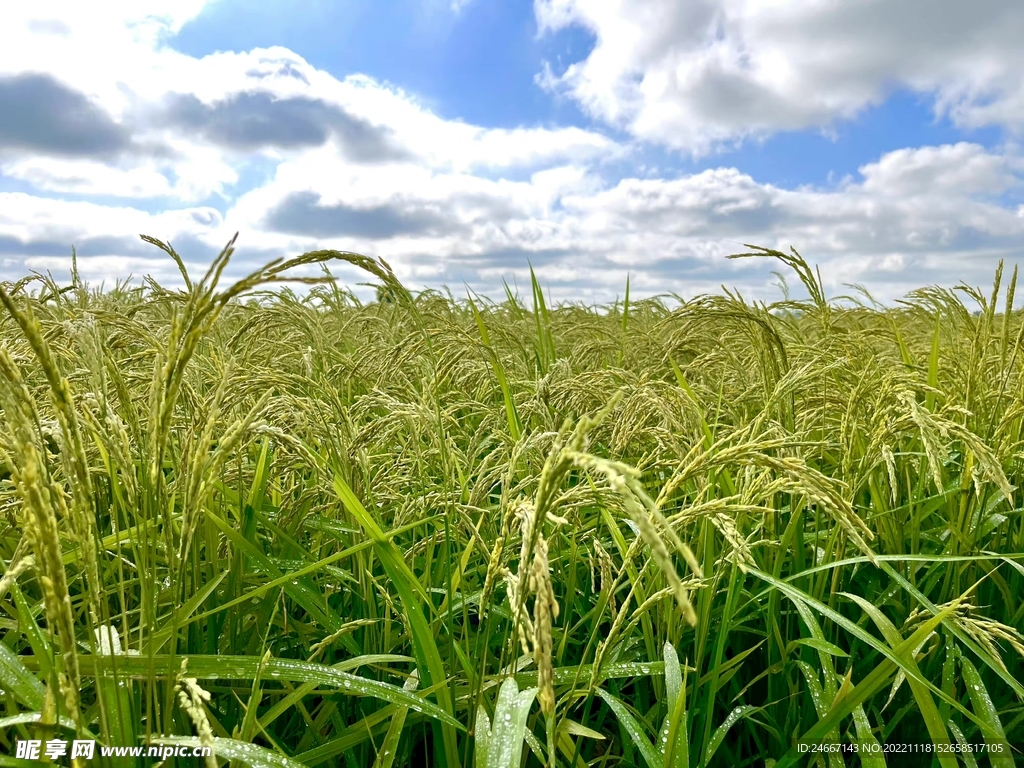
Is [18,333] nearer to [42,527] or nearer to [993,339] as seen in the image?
[42,527]

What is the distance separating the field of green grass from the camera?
945mm

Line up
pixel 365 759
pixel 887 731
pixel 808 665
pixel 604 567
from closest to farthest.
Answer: pixel 604 567 < pixel 365 759 < pixel 808 665 < pixel 887 731

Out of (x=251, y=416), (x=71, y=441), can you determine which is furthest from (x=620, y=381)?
(x=71, y=441)

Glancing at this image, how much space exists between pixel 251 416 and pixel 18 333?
8.44 ft

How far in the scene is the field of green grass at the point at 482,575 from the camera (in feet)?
3.10

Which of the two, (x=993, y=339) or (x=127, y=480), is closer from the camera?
(x=127, y=480)

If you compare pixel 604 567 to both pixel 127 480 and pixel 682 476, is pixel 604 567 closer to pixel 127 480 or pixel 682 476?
pixel 682 476

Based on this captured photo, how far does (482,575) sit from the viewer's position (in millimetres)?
2014

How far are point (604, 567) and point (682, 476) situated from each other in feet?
1.13

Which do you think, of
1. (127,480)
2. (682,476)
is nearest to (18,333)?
(127,480)

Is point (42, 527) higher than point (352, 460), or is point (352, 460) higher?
point (42, 527)

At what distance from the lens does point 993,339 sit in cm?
250

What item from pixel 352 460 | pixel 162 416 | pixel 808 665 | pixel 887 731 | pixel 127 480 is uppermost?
pixel 162 416

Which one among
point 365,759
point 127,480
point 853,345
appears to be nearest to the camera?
point 127,480
